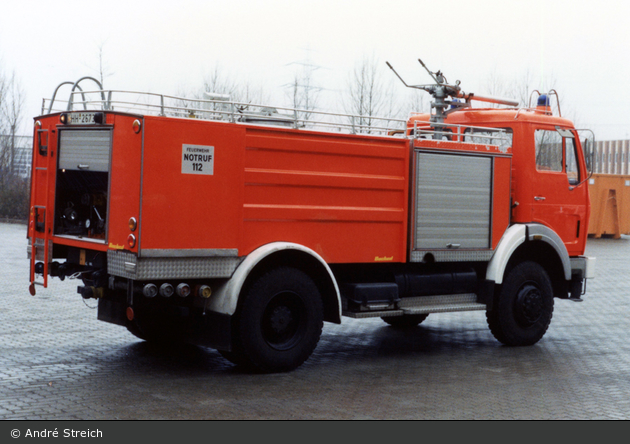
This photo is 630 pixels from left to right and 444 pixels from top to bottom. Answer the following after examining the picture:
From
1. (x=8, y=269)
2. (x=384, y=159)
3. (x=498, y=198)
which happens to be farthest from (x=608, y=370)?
(x=8, y=269)

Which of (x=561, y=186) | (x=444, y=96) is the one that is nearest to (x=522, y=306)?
(x=561, y=186)

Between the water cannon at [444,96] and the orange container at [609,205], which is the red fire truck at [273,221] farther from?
the orange container at [609,205]

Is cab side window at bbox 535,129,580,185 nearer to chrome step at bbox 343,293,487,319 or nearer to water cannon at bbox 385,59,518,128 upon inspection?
water cannon at bbox 385,59,518,128

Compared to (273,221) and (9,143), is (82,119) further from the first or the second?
(9,143)

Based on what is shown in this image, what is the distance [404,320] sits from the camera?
11.3 meters

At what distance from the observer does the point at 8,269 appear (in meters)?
16.7

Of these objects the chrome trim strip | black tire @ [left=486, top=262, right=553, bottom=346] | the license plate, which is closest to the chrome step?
black tire @ [left=486, top=262, right=553, bottom=346]

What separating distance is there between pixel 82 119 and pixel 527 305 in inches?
217

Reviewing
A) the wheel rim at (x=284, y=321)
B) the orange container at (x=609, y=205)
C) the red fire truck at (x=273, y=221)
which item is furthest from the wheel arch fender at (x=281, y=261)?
the orange container at (x=609, y=205)

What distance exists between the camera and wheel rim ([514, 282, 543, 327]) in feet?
32.4

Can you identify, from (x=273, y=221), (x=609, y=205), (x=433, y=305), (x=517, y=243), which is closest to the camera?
(x=273, y=221)

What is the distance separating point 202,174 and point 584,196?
5.44 m

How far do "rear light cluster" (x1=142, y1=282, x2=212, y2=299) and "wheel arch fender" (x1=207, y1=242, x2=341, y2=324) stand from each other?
16cm

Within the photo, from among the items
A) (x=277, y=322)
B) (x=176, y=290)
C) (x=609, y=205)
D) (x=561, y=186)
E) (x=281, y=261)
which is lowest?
(x=277, y=322)
